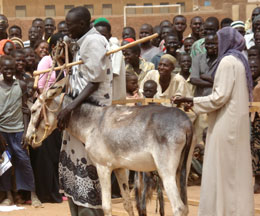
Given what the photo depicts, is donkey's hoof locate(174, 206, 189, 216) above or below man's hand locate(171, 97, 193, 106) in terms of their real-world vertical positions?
below

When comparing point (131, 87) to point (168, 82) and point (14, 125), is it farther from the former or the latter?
point (14, 125)

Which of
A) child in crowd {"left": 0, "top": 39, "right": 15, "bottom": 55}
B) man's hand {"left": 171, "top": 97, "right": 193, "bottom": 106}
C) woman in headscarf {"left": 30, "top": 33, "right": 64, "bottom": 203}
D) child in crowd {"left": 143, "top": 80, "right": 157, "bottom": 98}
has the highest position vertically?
child in crowd {"left": 0, "top": 39, "right": 15, "bottom": 55}

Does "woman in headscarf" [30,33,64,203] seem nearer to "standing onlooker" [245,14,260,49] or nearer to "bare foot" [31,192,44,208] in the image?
"bare foot" [31,192,44,208]

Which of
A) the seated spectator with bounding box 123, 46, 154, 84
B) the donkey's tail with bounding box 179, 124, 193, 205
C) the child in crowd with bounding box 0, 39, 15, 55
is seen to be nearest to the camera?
the donkey's tail with bounding box 179, 124, 193, 205

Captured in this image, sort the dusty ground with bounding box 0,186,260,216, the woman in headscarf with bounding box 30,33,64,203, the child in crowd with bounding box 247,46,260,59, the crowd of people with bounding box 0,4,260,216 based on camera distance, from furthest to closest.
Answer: the child in crowd with bounding box 247,46,260,59 → the woman in headscarf with bounding box 30,33,64,203 → the dusty ground with bounding box 0,186,260,216 → the crowd of people with bounding box 0,4,260,216

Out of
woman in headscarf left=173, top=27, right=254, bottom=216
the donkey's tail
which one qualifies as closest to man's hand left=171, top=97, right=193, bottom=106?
woman in headscarf left=173, top=27, right=254, bottom=216

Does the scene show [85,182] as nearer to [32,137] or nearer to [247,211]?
[32,137]

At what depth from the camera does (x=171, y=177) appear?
18.4ft

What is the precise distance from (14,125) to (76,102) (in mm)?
3261

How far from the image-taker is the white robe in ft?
20.5

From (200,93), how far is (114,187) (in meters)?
1.91

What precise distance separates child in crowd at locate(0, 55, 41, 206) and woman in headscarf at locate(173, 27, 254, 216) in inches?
128

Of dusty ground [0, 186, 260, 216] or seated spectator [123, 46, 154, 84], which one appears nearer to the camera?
dusty ground [0, 186, 260, 216]

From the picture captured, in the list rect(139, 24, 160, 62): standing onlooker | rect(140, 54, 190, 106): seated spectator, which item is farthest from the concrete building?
rect(140, 54, 190, 106): seated spectator
